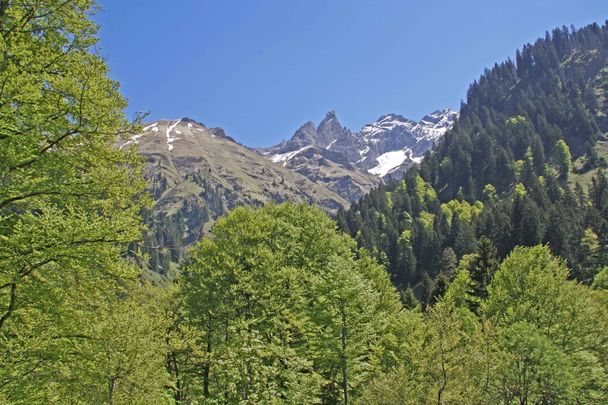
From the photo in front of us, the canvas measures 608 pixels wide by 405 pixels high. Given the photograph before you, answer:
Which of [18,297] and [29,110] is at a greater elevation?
[29,110]

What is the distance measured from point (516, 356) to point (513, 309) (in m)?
11.6

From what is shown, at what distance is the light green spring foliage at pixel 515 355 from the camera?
1035 inches

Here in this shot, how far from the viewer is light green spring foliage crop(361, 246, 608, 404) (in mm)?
26297

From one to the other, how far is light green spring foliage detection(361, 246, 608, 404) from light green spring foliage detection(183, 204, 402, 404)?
3.01 meters

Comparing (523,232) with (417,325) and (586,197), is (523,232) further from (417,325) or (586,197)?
(417,325)

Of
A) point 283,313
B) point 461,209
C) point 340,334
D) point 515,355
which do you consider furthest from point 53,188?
point 461,209

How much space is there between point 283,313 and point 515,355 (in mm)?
16082

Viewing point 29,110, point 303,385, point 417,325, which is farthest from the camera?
point 417,325

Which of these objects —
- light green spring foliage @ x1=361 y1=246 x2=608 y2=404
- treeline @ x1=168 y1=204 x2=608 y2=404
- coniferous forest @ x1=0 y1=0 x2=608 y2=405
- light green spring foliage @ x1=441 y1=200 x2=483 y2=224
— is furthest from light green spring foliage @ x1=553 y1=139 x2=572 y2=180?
treeline @ x1=168 y1=204 x2=608 y2=404

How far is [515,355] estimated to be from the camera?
30.1 m

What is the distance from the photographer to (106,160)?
1570 cm

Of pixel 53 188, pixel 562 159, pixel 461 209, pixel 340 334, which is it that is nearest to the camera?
pixel 53 188

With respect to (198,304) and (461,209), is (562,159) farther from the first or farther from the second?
(198,304)

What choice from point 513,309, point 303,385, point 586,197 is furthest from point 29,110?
point 586,197
